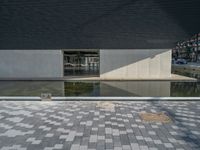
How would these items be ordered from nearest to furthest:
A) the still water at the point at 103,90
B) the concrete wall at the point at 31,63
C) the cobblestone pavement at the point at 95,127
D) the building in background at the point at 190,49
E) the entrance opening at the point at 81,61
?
the cobblestone pavement at the point at 95,127, the still water at the point at 103,90, the concrete wall at the point at 31,63, the entrance opening at the point at 81,61, the building in background at the point at 190,49

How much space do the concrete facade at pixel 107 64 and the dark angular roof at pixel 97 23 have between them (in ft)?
2.53

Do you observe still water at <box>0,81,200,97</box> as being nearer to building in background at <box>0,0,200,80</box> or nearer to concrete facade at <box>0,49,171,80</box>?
building in background at <box>0,0,200,80</box>

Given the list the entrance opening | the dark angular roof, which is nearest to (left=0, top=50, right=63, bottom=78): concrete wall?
the dark angular roof

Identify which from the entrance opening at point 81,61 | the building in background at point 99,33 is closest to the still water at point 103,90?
the building in background at point 99,33

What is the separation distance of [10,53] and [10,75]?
183 cm

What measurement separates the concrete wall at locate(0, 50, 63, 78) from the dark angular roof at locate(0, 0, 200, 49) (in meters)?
0.86

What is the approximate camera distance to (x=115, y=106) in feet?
20.9

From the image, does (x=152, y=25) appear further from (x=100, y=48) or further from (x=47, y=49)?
(x=47, y=49)

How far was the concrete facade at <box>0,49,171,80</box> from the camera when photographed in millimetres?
14930

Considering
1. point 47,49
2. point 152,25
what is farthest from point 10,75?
point 152,25

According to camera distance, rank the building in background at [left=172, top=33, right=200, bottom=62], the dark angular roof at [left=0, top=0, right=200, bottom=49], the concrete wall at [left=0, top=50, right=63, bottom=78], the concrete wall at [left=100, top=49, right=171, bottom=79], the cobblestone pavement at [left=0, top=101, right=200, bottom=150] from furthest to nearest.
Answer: the building in background at [left=172, top=33, right=200, bottom=62] < the concrete wall at [left=0, top=50, right=63, bottom=78] < the concrete wall at [left=100, top=49, right=171, bottom=79] < the dark angular roof at [left=0, top=0, right=200, bottom=49] < the cobblestone pavement at [left=0, top=101, right=200, bottom=150]

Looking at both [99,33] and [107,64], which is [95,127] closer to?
[99,33]

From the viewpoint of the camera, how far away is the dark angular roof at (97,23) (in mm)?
9062

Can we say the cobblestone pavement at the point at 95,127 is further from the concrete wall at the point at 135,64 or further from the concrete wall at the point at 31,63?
the concrete wall at the point at 31,63
